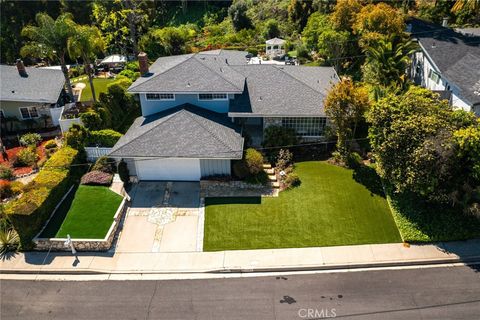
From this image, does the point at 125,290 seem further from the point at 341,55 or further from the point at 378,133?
the point at 341,55

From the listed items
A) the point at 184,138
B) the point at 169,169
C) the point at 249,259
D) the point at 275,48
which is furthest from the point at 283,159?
the point at 275,48

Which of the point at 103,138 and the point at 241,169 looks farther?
the point at 103,138

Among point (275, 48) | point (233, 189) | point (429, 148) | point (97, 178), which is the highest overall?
point (275, 48)

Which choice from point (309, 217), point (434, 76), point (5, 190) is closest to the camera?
point (309, 217)

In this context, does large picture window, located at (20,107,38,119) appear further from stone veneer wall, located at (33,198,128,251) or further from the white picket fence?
stone veneer wall, located at (33,198,128,251)

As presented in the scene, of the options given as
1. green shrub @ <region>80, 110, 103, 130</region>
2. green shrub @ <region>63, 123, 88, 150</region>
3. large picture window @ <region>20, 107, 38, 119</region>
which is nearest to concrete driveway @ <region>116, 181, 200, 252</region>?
green shrub @ <region>63, 123, 88, 150</region>

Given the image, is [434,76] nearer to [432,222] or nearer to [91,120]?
[432,222]

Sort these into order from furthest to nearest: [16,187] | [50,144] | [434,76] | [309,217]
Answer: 1. [434,76]
2. [50,144]
3. [16,187]
4. [309,217]
